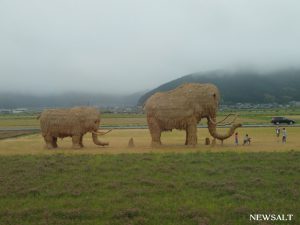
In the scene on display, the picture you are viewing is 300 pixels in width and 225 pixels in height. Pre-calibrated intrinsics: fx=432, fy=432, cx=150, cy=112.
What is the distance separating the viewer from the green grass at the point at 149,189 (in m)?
10.4

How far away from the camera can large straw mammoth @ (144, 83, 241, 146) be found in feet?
81.3

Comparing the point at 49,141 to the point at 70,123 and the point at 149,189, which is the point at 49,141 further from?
the point at 149,189

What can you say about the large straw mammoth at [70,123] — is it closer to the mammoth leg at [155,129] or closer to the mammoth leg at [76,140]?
the mammoth leg at [76,140]

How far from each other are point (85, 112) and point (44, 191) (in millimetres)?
13159

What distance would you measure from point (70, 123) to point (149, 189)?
537 inches

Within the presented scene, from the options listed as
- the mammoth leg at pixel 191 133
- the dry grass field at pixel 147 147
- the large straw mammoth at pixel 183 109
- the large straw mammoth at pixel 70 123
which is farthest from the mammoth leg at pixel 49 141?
the mammoth leg at pixel 191 133

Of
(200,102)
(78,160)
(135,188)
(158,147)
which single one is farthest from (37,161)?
(200,102)

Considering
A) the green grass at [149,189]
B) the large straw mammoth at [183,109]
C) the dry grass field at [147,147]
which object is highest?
the large straw mammoth at [183,109]

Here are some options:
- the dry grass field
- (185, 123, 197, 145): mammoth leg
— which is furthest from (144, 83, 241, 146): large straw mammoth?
the dry grass field

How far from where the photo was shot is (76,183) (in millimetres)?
13945

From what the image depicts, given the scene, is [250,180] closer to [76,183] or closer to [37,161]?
[76,183]

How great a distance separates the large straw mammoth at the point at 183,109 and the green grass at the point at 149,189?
594 cm

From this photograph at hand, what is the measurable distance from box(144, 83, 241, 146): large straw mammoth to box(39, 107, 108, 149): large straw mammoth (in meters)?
3.45

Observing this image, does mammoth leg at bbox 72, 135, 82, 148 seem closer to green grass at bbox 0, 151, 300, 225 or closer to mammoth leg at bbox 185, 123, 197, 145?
mammoth leg at bbox 185, 123, 197, 145
